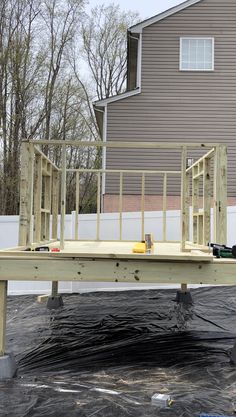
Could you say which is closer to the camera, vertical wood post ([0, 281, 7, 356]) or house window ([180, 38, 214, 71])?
vertical wood post ([0, 281, 7, 356])

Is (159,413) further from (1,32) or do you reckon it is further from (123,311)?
(1,32)

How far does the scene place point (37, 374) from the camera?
3.44 metres

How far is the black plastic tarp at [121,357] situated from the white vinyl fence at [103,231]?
1.86 feet

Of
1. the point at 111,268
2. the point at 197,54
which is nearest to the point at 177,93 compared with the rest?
the point at 197,54

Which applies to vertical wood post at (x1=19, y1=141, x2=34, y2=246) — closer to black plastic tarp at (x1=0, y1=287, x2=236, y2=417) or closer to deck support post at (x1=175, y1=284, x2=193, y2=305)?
black plastic tarp at (x1=0, y1=287, x2=236, y2=417)

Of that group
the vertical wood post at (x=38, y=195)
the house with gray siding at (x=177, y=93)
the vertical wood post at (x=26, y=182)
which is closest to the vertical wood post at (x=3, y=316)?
the vertical wood post at (x=26, y=182)

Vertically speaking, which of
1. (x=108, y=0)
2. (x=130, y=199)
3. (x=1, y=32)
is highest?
(x=108, y=0)

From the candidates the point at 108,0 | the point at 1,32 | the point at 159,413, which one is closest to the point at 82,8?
the point at 108,0

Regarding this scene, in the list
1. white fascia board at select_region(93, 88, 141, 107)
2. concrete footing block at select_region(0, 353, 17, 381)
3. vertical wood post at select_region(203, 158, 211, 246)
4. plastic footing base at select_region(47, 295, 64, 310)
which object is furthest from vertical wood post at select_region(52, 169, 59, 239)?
white fascia board at select_region(93, 88, 141, 107)

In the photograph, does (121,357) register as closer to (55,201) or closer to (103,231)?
(55,201)

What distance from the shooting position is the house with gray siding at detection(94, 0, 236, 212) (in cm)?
1198

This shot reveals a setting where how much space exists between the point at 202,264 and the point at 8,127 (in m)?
14.8

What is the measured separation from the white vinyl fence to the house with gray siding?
14.4 feet

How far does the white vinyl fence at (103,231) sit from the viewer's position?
723 cm
